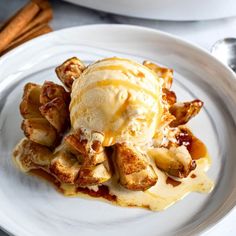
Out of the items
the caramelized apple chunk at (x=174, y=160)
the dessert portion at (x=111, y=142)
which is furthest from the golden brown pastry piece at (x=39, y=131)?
the caramelized apple chunk at (x=174, y=160)

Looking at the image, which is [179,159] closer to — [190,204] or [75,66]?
[190,204]

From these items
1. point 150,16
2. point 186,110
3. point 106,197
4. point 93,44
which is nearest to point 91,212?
point 106,197

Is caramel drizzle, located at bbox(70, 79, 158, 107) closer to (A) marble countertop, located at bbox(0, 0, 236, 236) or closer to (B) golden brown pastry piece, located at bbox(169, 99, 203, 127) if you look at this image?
(B) golden brown pastry piece, located at bbox(169, 99, 203, 127)

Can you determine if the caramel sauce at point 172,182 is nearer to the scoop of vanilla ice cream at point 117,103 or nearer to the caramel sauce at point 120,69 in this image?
the scoop of vanilla ice cream at point 117,103

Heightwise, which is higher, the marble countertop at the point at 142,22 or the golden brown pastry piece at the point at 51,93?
the marble countertop at the point at 142,22

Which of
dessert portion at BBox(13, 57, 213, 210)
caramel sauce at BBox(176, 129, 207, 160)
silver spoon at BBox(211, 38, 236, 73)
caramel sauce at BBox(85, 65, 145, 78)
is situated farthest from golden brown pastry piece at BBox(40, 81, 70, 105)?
silver spoon at BBox(211, 38, 236, 73)

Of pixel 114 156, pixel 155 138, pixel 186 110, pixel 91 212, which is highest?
pixel 186 110
